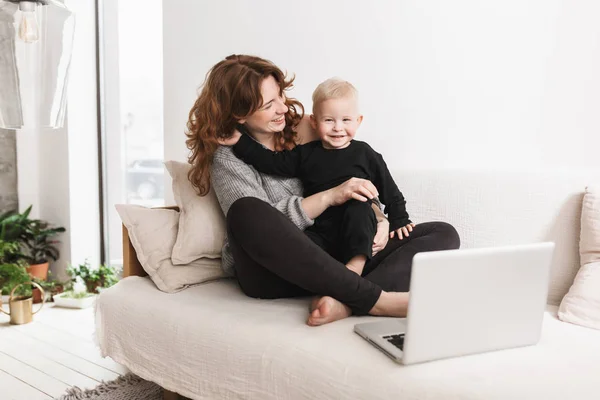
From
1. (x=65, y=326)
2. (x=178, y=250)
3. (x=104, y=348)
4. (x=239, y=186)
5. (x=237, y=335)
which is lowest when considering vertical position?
(x=65, y=326)

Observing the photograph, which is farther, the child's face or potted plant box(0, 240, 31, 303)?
potted plant box(0, 240, 31, 303)

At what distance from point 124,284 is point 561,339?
125 cm

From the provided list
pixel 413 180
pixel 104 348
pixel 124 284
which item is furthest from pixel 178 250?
pixel 413 180

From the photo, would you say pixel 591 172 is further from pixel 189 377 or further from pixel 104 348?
pixel 104 348

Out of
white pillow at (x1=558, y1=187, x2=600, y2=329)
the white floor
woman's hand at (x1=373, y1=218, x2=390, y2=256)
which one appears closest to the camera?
white pillow at (x1=558, y1=187, x2=600, y2=329)

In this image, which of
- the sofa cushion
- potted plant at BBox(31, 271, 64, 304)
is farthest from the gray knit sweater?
potted plant at BBox(31, 271, 64, 304)

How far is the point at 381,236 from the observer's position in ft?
5.32

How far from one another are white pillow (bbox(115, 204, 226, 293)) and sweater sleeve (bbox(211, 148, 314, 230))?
242mm

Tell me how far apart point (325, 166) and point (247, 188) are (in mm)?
265

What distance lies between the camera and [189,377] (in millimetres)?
1406

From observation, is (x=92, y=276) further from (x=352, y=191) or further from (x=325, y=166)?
(x=352, y=191)

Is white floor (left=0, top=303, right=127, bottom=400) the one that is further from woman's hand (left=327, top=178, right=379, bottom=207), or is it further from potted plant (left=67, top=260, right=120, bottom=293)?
woman's hand (left=327, top=178, right=379, bottom=207)

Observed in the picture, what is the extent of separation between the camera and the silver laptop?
1.01 m

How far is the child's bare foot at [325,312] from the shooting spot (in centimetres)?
129
